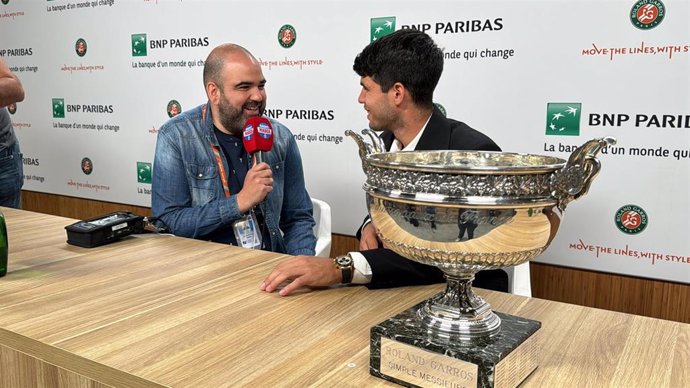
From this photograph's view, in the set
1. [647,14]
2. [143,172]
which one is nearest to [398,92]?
[647,14]

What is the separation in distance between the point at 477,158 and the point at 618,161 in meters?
1.49

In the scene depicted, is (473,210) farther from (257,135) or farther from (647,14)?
(647,14)

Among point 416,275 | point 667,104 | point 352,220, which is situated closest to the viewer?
point 416,275

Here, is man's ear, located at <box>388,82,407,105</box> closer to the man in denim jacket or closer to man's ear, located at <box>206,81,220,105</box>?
the man in denim jacket

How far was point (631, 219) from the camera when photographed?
2.21 metres

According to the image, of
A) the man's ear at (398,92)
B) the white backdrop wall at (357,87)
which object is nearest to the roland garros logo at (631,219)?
the white backdrop wall at (357,87)

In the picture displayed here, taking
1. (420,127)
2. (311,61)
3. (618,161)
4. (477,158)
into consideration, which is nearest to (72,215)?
(311,61)

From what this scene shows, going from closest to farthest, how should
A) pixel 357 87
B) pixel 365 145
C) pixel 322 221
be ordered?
pixel 365 145
pixel 322 221
pixel 357 87

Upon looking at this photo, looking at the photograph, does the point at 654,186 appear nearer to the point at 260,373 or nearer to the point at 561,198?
the point at 561,198

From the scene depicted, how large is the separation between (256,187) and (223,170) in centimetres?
27

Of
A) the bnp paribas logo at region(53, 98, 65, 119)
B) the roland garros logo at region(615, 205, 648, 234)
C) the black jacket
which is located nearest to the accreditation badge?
the black jacket

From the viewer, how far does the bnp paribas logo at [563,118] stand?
2244 mm

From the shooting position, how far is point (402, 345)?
763mm

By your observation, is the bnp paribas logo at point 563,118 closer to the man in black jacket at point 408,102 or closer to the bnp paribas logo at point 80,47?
the man in black jacket at point 408,102
